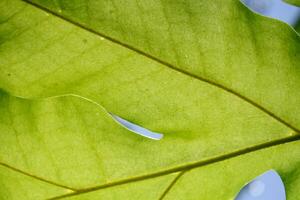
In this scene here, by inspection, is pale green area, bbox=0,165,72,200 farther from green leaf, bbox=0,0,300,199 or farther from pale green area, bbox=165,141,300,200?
pale green area, bbox=165,141,300,200

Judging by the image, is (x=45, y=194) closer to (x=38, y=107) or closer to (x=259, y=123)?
(x=38, y=107)

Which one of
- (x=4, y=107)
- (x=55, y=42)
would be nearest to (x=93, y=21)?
(x=55, y=42)

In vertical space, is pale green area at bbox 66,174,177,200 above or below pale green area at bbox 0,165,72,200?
above

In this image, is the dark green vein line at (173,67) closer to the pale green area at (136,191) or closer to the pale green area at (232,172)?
the pale green area at (232,172)

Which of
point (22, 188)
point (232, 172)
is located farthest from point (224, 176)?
point (22, 188)

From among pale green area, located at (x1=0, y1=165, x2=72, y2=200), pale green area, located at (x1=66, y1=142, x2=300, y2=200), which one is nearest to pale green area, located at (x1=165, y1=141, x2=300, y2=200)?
pale green area, located at (x1=66, y1=142, x2=300, y2=200)

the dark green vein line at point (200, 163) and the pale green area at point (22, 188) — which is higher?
the dark green vein line at point (200, 163)

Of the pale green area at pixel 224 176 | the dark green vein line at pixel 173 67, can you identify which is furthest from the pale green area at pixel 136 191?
the dark green vein line at pixel 173 67

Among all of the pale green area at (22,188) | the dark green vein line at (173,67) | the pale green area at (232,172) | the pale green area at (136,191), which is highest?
the dark green vein line at (173,67)
